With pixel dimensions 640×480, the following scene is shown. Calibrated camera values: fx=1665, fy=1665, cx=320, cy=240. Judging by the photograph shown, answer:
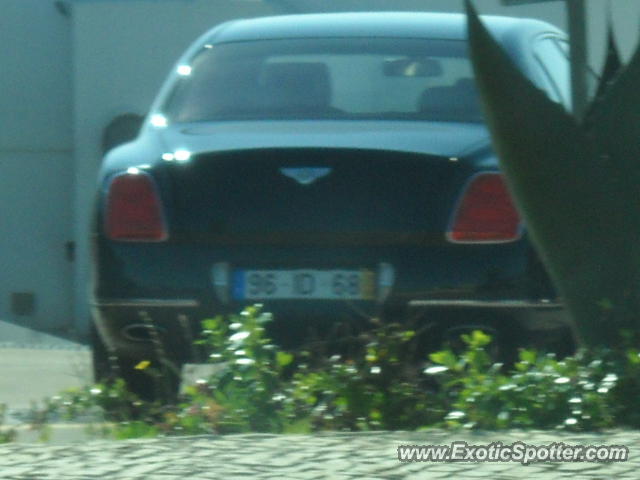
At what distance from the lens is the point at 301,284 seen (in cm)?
557

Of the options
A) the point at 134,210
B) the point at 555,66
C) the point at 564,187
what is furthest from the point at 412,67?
the point at 134,210

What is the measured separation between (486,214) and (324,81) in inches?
46.0

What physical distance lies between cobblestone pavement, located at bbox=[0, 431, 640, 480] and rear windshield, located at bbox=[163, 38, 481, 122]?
1.61 m

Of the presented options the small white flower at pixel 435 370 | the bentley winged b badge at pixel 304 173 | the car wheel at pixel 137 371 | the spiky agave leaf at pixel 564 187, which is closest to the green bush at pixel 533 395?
the small white flower at pixel 435 370

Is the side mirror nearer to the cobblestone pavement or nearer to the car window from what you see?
the car window

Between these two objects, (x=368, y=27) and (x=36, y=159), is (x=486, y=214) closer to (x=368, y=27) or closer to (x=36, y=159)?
(x=368, y=27)

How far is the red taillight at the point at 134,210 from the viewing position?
5.60 metres

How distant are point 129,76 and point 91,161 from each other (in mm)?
719

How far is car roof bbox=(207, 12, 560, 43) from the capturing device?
6578mm

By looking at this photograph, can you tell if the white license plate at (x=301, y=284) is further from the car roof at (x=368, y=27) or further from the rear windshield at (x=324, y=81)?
the car roof at (x=368, y=27)

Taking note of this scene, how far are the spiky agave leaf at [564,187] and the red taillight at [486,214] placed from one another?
0.13 meters

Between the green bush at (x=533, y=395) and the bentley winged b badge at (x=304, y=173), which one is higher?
the bentley winged b badge at (x=304, y=173)

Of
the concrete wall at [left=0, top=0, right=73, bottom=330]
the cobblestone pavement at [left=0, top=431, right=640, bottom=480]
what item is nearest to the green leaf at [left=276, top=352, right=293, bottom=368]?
the cobblestone pavement at [left=0, top=431, right=640, bottom=480]

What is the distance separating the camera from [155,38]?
12.8 meters
